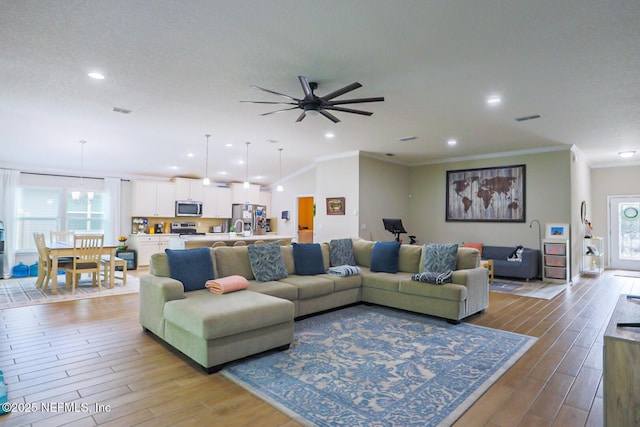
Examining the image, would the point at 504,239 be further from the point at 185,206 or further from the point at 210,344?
the point at 185,206

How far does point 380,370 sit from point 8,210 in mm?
8435

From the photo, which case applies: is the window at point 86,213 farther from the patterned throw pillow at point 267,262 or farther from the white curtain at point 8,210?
the patterned throw pillow at point 267,262

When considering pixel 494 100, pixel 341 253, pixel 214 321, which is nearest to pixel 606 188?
pixel 494 100

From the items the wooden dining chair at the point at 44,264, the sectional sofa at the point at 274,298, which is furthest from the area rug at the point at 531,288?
the wooden dining chair at the point at 44,264

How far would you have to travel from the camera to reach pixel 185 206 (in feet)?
30.4

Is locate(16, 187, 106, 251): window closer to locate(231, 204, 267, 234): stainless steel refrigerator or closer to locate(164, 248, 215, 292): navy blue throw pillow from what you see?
locate(231, 204, 267, 234): stainless steel refrigerator

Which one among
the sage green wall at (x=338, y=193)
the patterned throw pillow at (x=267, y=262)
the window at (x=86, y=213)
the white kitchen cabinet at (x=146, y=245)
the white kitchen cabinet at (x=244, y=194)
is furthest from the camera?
the white kitchen cabinet at (x=244, y=194)

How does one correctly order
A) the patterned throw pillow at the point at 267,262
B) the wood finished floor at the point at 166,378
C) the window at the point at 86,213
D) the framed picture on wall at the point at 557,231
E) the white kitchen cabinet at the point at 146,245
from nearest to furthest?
the wood finished floor at the point at 166,378
the patterned throw pillow at the point at 267,262
the framed picture on wall at the point at 557,231
the window at the point at 86,213
the white kitchen cabinet at the point at 146,245

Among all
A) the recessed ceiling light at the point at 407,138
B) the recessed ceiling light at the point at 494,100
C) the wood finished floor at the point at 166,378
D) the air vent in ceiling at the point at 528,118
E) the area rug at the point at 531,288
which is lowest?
the wood finished floor at the point at 166,378

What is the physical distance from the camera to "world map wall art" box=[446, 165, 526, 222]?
7.57 meters

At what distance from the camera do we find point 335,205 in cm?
813

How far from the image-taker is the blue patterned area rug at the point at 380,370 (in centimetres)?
224

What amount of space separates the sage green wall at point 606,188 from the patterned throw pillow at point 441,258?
22.0 ft

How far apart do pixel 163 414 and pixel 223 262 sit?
208cm
